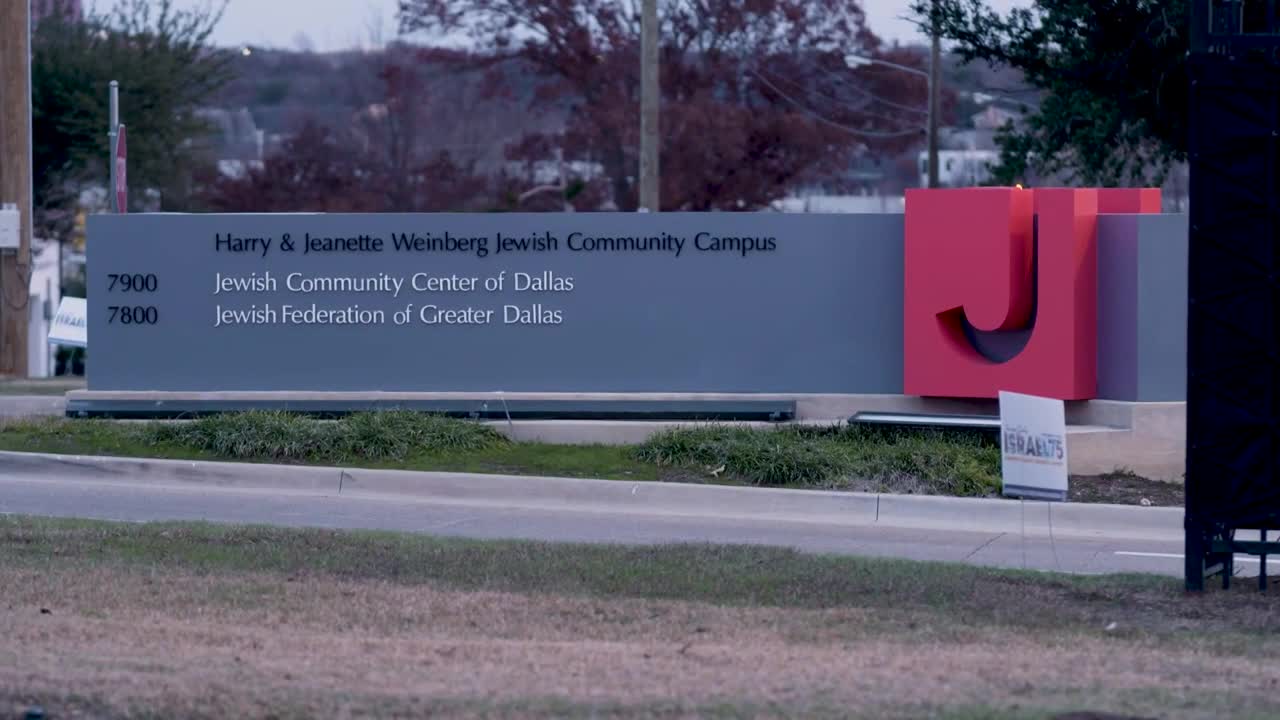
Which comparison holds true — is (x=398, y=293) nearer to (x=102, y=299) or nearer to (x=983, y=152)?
(x=102, y=299)

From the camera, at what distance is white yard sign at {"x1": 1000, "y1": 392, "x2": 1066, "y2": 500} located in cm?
947

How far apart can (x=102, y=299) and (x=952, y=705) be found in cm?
1201

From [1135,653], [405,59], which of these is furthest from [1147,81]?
[405,59]

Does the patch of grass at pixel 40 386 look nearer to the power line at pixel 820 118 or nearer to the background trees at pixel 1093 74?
the background trees at pixel 1093 74

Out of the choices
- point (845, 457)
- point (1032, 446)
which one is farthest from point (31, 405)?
point (1032, 446)

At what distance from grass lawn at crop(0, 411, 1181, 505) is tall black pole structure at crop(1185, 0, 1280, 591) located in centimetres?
429

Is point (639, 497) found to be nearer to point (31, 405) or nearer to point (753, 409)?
point (753, 409)

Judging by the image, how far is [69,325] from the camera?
19.6m

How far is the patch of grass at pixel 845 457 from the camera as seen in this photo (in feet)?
45.0

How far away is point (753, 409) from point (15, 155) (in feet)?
39.5

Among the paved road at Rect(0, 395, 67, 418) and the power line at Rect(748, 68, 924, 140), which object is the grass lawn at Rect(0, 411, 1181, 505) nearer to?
the paved road at Rect(0, 395, 67, 418)

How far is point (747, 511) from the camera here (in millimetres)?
13359

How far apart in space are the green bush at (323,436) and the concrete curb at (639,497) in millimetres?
417

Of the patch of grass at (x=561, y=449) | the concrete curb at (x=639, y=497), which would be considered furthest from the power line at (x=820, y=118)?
the concrete curb at (x=639, y=497)
